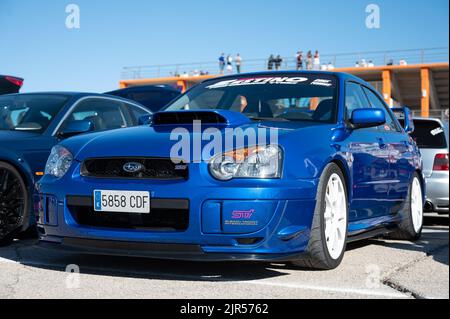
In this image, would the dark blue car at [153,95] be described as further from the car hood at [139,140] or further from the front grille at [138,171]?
the front grille at [138,171]

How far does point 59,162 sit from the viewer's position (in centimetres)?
429

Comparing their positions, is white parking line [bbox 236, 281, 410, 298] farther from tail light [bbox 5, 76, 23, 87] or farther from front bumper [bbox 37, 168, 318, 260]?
tail light [bbox 5, 76, 23, 87]

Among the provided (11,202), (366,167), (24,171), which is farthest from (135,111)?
(366,167)

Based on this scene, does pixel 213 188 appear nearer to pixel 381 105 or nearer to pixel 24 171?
pixel 24 171

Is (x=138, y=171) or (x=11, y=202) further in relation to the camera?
(x=11, y=202)

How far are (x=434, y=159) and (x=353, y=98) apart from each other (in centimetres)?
342

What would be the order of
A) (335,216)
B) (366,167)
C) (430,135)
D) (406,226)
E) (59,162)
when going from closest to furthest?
(59,162)
(335,216)
(366,167)
(406,226)
(430,135)

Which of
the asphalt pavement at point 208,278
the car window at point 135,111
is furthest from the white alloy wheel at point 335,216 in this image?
the car window at point 135,111

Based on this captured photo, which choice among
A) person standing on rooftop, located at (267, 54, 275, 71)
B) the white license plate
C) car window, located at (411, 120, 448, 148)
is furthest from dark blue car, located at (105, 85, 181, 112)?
person standing on rooftop, located at (267, 54, 275, 71)

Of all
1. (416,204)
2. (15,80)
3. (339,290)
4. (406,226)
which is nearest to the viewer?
(339,290)

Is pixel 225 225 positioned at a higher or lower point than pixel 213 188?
lower

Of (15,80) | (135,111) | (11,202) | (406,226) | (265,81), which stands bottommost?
(406,226)

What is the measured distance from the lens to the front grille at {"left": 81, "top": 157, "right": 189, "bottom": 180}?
3805mm

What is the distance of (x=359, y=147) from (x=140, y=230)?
1.89 meters
